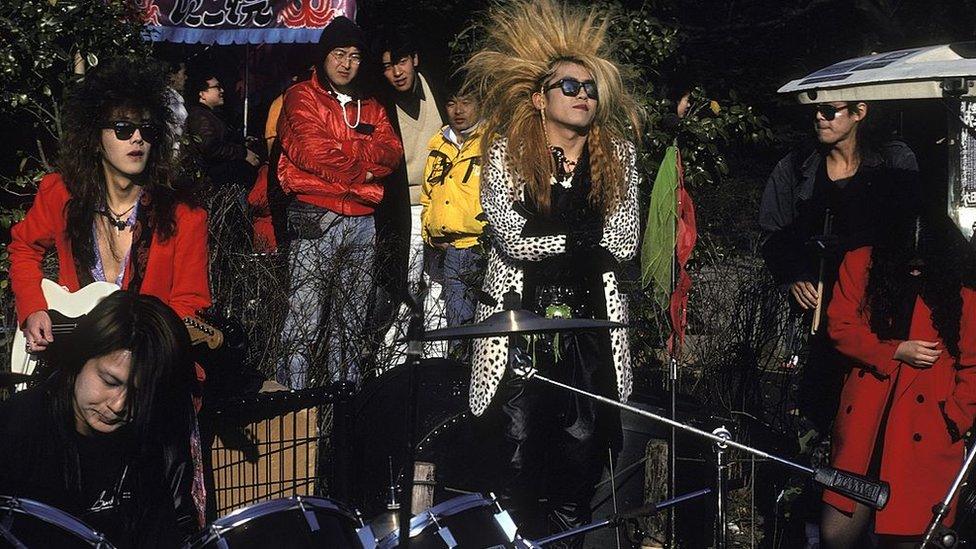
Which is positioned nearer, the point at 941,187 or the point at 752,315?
the point at 941,187

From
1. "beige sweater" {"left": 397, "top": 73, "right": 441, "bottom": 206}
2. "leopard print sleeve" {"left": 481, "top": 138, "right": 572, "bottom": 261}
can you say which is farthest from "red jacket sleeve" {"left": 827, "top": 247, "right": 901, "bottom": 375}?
"beige sweater" {"left": 397, "top": 73, "right": 441, "bottom": 206}

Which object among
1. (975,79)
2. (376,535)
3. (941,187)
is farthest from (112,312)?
(941,187)

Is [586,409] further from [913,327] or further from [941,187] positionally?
[941,187]

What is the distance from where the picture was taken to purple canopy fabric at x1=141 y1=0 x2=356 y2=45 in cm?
933

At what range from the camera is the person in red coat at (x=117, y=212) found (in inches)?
210

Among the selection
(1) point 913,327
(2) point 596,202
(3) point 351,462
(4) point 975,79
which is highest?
(4) point 975,79

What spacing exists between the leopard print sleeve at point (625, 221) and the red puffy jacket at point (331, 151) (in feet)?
7.98

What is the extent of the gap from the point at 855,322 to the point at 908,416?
17.7 inches

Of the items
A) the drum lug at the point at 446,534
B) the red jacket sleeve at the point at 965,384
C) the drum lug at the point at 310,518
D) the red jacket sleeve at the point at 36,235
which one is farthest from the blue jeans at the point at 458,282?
the drum lug at the point at 310,518

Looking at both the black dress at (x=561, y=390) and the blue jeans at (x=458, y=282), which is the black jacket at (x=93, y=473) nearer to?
the black dress at (x=561, y=390)

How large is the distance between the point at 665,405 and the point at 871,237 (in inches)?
48.0

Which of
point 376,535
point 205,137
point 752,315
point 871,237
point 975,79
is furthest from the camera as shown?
point 205,137

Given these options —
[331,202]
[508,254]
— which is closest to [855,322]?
[508,254]

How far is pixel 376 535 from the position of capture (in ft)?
14.5
